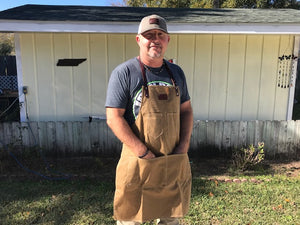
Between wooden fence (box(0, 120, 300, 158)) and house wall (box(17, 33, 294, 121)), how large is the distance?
46cm

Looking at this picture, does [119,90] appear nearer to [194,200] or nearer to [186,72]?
[194,200]

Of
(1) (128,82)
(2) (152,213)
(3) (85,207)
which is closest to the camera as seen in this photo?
(1) (128,82)

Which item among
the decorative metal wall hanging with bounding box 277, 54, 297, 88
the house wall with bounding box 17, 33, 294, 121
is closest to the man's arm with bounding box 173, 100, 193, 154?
the house wall with bounding box 17, 33, 294, 121

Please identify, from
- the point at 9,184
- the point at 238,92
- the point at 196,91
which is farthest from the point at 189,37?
the point at 9,184

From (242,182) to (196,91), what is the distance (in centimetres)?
200

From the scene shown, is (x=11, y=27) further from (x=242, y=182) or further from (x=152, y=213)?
(x=242, y=182)

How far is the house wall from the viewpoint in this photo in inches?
188

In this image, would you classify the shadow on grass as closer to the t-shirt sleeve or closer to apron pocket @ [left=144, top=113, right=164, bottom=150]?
apron pocket @ [left=144, top=113, right=164, bottom=150]

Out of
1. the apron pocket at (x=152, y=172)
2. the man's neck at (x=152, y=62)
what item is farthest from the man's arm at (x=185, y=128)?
the man's neck at (x=152, y=62)

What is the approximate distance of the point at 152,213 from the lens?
1963mm

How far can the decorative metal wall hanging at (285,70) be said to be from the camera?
5.09 metres

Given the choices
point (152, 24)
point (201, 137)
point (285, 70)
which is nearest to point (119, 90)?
point (152, 24)

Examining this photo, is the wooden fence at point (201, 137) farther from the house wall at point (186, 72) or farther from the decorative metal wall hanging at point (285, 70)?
the decorative metal wall hanging at point (285, 70)

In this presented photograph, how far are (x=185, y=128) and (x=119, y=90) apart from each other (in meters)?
0.64
